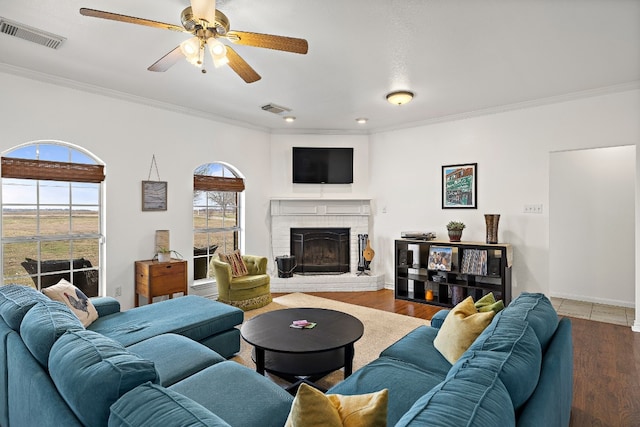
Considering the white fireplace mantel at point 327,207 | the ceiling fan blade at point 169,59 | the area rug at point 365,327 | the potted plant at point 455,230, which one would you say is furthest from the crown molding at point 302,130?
the area rug at point 365,327

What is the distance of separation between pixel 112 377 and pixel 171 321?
5.83 feet

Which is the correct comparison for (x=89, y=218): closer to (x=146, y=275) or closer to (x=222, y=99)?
Answer: (x=146, y=275)

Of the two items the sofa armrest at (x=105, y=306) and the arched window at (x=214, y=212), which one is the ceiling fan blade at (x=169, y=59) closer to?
the sofa armrest at (x=105, y=306)

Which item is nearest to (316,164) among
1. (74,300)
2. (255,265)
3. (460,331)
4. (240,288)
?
(255,265)

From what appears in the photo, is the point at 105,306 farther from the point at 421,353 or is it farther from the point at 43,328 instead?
the point at 421,353

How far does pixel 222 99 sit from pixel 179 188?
1394 mm

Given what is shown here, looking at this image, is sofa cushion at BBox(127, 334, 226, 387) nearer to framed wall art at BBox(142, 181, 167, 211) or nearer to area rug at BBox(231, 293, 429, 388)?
area rug at BBox(231, 293, 429, 388)

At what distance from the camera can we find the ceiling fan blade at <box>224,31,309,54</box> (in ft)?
7.38

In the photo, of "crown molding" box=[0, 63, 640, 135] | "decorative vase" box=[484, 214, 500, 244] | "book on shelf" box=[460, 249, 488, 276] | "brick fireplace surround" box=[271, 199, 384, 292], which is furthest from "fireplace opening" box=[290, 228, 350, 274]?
"decorative vase" box=[484, 214, 500, 244]

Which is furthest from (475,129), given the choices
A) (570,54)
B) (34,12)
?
(34,12)

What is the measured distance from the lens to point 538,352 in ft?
4.72

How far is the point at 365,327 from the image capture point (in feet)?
13.1

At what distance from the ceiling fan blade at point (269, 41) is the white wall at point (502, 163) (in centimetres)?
363

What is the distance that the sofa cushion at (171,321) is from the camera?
263 cm
